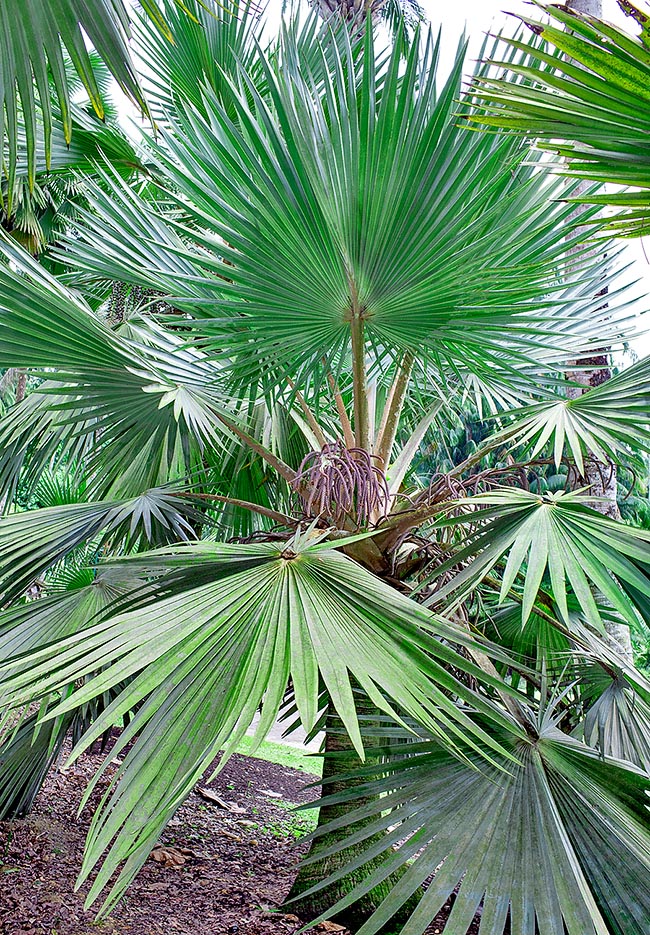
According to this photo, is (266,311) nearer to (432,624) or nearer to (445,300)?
(445,300)

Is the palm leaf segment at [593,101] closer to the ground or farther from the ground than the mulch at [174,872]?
farther from the ground

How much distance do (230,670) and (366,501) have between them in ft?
2.55

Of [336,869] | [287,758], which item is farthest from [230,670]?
[287,758]

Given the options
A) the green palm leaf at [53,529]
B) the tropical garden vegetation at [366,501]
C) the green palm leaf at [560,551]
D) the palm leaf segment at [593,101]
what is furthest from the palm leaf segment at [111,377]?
the palm leaf segment at [593,101]

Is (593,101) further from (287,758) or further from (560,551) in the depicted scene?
(287,758)

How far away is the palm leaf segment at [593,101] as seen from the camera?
903 mm

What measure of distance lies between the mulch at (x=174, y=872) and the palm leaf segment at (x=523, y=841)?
39.2 inches

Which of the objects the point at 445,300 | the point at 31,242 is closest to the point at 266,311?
the point at 445,300

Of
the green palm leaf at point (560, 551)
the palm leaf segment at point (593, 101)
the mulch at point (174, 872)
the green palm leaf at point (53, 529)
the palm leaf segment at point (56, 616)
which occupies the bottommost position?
the mulch at point (174, 872)

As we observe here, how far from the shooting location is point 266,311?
1.93 metres

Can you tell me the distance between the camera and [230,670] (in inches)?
49.6

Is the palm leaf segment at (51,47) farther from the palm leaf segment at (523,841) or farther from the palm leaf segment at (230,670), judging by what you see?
the palm leaf segment at (523,841)

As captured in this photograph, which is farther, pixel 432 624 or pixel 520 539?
pixel 520 539

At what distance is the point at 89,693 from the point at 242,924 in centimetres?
208
